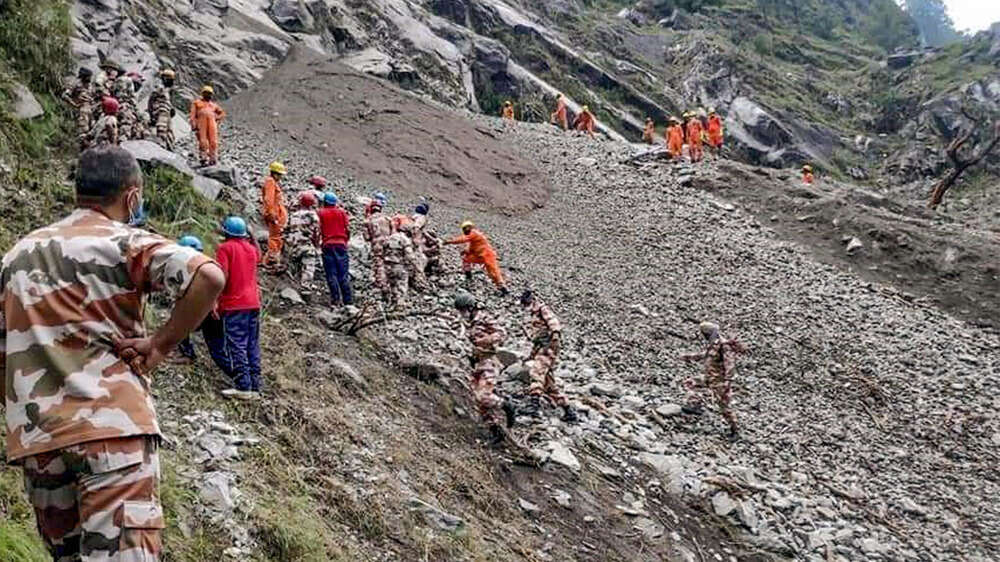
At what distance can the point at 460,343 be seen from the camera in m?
10.4

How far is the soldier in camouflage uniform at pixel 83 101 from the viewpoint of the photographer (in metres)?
11.1

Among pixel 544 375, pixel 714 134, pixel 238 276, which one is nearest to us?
pixel 238 276

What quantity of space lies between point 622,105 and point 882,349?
35287 mm

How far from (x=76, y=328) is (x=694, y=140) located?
72.9ft

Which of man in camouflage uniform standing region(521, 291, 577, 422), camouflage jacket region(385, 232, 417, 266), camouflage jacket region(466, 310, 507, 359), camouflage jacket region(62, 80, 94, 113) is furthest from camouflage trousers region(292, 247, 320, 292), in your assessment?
camouflage jacket region(62, 80, 94, 113)

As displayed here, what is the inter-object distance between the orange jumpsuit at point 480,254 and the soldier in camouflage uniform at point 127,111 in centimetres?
500

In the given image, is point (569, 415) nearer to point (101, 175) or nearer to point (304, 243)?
point (304, 243)

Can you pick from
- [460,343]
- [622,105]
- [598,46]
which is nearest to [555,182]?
[460,343]

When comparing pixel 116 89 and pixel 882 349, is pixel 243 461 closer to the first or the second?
pixel 116 89

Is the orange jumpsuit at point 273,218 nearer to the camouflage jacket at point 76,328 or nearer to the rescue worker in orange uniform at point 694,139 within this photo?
the camouflage jacket at point 76,328

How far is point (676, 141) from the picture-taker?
76.6ft

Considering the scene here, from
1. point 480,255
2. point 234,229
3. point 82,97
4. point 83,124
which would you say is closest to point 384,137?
point 480,255

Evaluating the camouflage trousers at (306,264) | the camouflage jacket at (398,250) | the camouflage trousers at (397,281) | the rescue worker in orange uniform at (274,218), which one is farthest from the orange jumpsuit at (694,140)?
the camouflage trousers at (306,264)

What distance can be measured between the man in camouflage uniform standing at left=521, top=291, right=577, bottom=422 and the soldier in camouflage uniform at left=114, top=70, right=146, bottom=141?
682cm
